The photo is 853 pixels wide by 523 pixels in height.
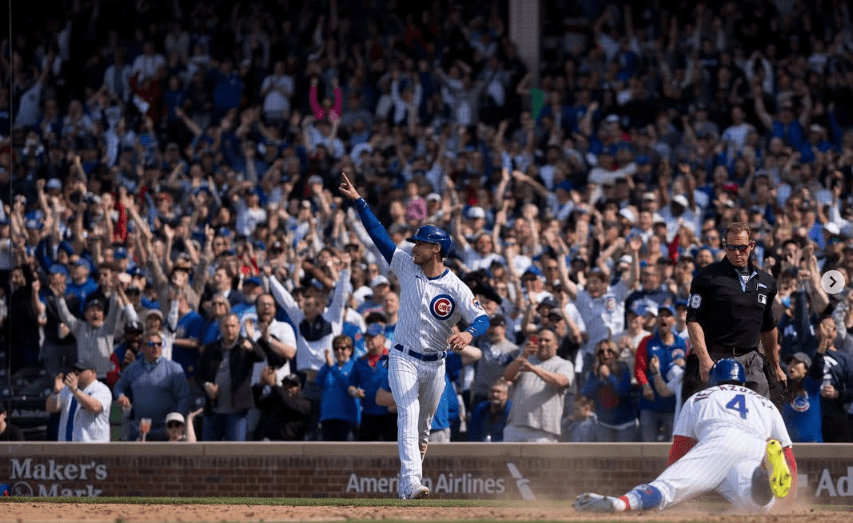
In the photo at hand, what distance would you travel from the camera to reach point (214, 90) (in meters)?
22.3

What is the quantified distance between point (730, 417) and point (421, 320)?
237 centimetres

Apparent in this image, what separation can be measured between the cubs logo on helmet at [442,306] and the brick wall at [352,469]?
2.72m

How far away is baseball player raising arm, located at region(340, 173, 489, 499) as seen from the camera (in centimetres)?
961

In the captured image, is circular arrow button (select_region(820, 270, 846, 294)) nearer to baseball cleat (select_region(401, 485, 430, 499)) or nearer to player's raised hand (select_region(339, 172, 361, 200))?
player's raised hand (select_region(339, 172, 361, 200))

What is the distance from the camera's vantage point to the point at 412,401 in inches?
379

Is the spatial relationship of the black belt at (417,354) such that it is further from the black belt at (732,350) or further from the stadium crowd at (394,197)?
the stadium crowd at (394,197)

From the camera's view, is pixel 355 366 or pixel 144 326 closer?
pixel 355 366

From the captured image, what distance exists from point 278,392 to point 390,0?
1316 cm

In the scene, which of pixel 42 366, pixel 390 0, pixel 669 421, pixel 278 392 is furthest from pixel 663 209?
pixel 390 0

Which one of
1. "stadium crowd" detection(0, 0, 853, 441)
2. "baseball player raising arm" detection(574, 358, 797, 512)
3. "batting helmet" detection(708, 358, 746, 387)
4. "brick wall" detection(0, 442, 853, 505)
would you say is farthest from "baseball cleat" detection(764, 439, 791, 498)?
"stadium crowd" detection(0, 0, 853, 441)

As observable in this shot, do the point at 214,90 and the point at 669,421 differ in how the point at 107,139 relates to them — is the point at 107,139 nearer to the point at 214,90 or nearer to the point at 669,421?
the point at 214,90

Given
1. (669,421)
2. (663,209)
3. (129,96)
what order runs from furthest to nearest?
1. (129,96)
2. (663,209)
3. (669,421)

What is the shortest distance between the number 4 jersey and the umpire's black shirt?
1.06m

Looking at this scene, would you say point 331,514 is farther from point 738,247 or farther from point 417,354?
point 738,247
